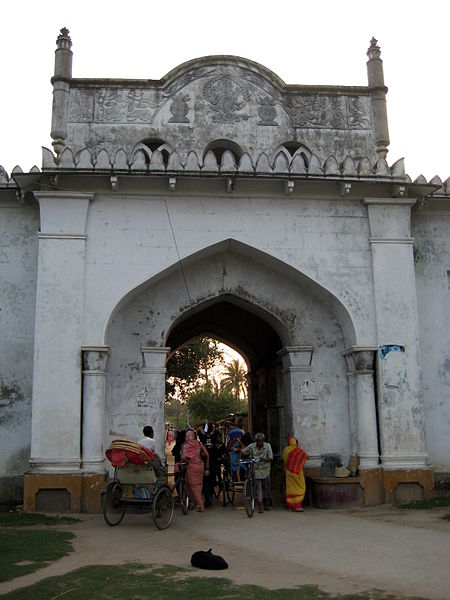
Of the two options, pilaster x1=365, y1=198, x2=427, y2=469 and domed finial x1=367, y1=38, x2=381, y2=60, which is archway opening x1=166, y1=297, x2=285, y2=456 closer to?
pilaster x1=365, y1=198, x2=427, y2=469

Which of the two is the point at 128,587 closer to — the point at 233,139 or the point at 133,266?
the point at 133,266

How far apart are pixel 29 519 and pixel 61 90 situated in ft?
27.5

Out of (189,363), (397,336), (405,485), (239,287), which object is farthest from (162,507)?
(189,363)

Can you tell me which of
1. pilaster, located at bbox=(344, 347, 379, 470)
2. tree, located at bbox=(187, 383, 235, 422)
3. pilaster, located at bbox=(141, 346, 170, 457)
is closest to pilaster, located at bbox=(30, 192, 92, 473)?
pilaster, located at bbox=(141, 346, 170, 457)

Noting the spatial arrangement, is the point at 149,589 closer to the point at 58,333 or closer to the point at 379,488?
the point at 58,333

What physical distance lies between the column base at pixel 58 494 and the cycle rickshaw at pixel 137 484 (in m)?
1.18

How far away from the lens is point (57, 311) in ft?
32.7

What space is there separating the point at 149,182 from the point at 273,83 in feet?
14.2

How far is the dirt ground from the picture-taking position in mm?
5473

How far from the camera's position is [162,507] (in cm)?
827

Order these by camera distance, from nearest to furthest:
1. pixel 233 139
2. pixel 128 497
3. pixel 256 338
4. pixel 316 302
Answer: pixel 128 497 < pixel 316 302 < pixel 233 139 < pixel 256 338

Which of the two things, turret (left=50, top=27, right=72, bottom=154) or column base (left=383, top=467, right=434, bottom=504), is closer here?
column base (left=383, top=467, right=434, bottom=504)

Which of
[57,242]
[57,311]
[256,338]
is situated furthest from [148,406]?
[256,338]

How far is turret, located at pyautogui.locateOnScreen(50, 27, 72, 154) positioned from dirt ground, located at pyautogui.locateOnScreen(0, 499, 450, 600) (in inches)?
290
